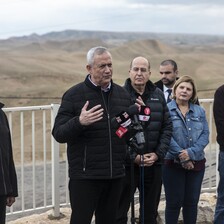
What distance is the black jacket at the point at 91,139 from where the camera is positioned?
4355mm

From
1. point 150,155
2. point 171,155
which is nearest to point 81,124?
point 150,155

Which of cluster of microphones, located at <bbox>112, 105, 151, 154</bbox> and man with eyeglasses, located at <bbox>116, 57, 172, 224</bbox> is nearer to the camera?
cluster of microphones, located at <bbox>112, 105, 151, 154</bbox>

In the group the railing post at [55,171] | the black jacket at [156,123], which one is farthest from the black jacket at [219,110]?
the railing post at [55,171]

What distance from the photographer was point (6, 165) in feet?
14.9

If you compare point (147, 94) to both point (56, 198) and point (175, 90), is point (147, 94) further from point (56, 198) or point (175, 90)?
point (56, 198)

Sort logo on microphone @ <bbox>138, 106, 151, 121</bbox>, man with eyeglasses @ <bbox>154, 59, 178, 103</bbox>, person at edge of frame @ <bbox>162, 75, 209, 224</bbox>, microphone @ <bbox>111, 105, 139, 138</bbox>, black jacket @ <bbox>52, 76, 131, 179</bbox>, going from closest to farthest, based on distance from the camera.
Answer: microphone @ <bbox>111, 105, 139, 138</bbox>, black jacket @ <bbox>52, 76, 131, 179</bbox>, logo on microphone @ <bbox>138, 106, 151, 121</bbox>, person at edge of frame @ <bbox>162, 75, 209, 224</bbox>, man with eyeglasses @ <bbox>154, 59, 178, 103</bbox>

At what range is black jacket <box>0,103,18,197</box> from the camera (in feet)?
14.7

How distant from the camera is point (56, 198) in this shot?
6.30 m

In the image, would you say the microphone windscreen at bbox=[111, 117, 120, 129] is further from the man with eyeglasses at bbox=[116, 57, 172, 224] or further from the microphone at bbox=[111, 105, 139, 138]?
the man with eyeglasses at bbox=[116, 57, 172, 224]

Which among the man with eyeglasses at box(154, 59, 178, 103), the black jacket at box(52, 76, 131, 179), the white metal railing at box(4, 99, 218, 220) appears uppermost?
the man with eyeglasses at box(154, 59, 178, 103)

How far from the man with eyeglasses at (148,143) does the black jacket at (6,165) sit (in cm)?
110

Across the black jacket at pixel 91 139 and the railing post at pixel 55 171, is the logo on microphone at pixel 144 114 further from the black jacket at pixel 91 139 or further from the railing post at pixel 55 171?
the railing post at pixel 55 171

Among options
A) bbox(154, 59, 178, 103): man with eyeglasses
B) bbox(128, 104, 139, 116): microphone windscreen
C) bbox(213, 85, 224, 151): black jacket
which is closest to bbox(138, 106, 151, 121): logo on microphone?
bbox(128, 104, 139, 116): microphone windscreen

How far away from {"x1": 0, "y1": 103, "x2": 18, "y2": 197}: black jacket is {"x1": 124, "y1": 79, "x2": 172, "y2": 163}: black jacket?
4.10ft
